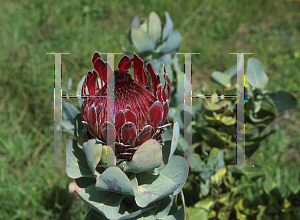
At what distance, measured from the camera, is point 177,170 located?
0.98m

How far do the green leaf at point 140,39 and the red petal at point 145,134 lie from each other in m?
0.67

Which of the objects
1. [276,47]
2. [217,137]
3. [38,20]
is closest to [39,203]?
[217,137]

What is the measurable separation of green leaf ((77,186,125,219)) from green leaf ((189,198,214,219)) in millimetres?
699

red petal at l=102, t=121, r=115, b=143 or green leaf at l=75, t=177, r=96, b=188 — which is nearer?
red petal at l=102, t=121, r=115, b=143

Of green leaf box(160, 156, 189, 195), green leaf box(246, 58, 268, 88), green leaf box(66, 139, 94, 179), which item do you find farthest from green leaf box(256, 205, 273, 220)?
green leaf box(66, 139, 94, 179)

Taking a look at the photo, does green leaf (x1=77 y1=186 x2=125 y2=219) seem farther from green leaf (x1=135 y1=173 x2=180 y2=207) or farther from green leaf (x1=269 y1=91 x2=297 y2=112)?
green leaf (x1=269 y1=91 x2=297 y2=112)

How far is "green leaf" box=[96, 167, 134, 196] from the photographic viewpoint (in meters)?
0.84

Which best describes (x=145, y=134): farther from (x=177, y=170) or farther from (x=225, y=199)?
(x=225, y=199)

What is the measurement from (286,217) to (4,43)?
241 cm

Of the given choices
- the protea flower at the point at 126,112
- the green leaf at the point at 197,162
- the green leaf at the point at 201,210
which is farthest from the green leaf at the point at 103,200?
the green leaf at the point at 201,210

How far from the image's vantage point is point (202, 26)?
2.94 meters

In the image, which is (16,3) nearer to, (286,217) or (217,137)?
(217,137)

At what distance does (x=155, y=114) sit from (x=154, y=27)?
2.43ft

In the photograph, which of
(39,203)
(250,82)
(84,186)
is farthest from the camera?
(39,203)
